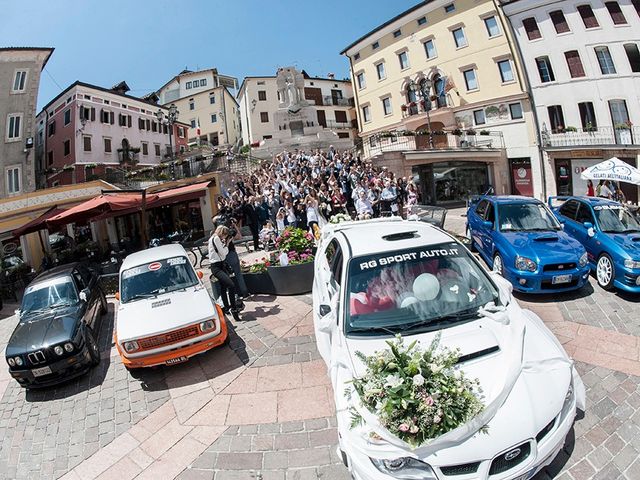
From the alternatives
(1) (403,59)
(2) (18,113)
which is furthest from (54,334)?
(1) (403,59)

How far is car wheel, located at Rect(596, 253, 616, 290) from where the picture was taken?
268 inches

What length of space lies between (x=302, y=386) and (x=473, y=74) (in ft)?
99.6

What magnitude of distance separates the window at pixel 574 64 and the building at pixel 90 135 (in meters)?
30.5

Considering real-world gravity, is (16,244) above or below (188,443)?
above

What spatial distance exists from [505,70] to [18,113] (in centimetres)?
3758

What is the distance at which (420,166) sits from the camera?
2502 cm

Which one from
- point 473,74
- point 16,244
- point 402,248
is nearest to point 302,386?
point 402,248

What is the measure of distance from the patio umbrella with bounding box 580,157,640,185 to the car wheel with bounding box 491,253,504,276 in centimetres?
814

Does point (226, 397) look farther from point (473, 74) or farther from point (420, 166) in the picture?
point (473, 74)

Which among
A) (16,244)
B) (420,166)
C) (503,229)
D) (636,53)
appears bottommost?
(503,229)

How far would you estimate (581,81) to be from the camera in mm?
23344

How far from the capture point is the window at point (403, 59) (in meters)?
31.2

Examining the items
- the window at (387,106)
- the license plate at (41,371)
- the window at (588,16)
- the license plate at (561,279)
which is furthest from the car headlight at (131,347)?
the window at (387,106)

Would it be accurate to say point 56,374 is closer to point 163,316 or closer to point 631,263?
point 163,316
